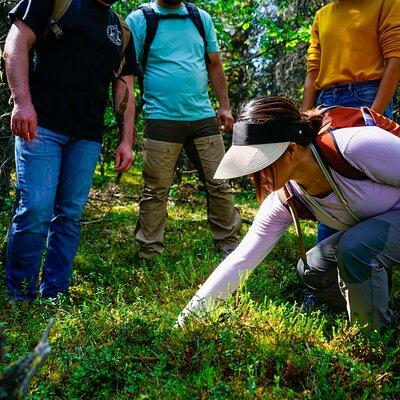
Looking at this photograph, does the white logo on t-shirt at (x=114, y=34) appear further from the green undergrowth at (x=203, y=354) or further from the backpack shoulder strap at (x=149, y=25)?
the green undergrowth at (x=203, y=354)

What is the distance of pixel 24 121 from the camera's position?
341 cm

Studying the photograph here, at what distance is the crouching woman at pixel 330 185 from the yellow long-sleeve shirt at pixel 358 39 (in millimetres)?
928

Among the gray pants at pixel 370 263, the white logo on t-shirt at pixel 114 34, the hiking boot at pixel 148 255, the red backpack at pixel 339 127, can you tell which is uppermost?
the white logo on t-shirt at pixel 114 34

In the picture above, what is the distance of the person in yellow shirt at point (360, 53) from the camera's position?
12.5ft

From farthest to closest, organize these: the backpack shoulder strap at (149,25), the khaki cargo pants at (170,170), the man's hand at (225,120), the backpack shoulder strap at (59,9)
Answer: the man's hand at (225,120), the khaki cargo pants at (170,170), the backpack shoulder strap at (149,25), the backpack shoulder strap at (59,9)

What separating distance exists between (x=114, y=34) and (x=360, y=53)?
180 centimetres

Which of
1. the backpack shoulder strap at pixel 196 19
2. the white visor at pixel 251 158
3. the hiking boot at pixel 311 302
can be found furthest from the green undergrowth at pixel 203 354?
the backpack shoulder strap at pixel 196 19

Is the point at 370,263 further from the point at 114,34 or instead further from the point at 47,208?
the point at 114,34

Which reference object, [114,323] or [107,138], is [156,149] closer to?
[114,323]

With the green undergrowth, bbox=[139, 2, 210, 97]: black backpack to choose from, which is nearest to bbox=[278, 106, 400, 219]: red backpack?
the green undergrowth

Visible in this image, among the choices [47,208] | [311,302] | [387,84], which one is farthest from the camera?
[311,302]

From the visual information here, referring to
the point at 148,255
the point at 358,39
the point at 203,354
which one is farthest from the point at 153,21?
the point at 203,354

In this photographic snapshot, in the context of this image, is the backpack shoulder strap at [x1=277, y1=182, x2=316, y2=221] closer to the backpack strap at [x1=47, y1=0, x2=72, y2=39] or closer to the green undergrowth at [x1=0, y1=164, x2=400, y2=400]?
the green undergrowth at [x1=0, y1=164, x2=400, y2=400]

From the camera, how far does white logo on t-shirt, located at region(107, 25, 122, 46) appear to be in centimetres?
385
